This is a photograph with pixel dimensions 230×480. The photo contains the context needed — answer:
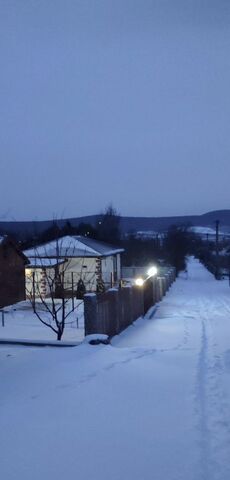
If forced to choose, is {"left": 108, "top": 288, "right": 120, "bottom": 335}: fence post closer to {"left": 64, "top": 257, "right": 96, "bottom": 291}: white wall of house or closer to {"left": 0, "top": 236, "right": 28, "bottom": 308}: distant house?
{"left": 0, "top": 236, "right": 28, "bottom": 308}: distant house

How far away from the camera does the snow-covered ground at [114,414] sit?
12.5 feet

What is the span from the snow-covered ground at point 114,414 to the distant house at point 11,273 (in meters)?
16.6

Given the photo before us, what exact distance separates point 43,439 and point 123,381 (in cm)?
185

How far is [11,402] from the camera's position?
5.35m

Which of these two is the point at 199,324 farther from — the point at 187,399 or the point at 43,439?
the point at 43,439

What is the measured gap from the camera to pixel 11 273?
25.6 meters

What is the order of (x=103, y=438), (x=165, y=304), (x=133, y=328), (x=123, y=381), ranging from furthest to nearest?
(x=165, y=304) → (x=133, y=328) → (x=123, y=381) → (x=103, y=438)

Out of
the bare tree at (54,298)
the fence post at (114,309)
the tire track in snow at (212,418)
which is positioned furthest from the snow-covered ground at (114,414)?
the bare tree at (54,298)

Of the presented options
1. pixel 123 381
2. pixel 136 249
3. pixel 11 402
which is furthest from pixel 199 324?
pixel 136 249

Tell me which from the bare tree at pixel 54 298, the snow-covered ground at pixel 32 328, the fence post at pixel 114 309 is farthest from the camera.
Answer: the snow-covered ground at pixel 32 328

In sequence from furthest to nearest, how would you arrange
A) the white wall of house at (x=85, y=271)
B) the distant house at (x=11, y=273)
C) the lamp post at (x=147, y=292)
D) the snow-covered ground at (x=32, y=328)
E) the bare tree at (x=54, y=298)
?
the white wall of house at (x=85, y=271) → the distant house at (x=11, y=273) → the lamp post at (x=147, y=292) → the snow-covered ground at (x=32, y=328) → the bare tree at (x=54, y=298)

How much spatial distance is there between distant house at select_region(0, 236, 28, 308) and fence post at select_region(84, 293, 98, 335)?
15187 mm

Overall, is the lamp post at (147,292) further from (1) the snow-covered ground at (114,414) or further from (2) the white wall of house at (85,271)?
(2) the white wall of house at (85,271)

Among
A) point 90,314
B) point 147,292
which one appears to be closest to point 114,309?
point 90,314
